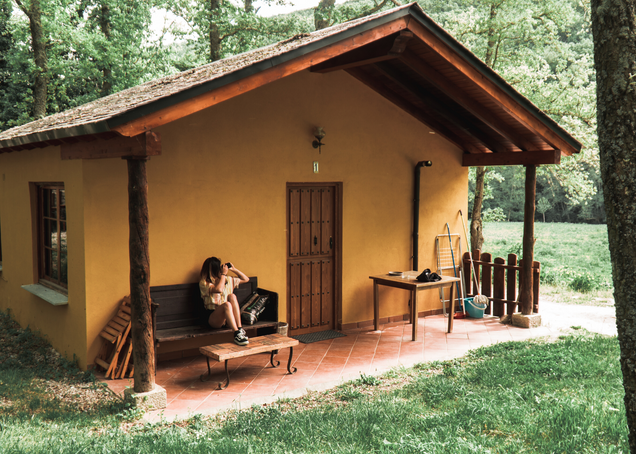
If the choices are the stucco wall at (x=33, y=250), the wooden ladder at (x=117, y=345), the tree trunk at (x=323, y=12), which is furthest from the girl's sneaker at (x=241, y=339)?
the tree trunk at (x=323, y=12)

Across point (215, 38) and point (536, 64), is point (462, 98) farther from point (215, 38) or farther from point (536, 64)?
point (215, 38)

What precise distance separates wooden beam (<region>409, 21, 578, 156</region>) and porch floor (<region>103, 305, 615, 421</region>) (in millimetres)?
3092

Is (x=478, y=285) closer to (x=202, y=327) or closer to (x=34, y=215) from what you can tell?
(x=202, y=327)

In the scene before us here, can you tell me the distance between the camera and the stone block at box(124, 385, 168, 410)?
17.6ft

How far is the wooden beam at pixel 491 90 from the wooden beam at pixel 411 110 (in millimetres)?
1646

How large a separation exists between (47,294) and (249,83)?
14.5 ft

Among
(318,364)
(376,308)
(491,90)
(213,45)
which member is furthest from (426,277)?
(213,45)

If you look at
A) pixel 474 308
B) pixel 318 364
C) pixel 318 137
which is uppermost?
pixel 318 137

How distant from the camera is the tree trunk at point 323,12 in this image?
55.0ft

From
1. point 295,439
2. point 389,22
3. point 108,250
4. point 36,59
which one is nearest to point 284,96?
point 389,22

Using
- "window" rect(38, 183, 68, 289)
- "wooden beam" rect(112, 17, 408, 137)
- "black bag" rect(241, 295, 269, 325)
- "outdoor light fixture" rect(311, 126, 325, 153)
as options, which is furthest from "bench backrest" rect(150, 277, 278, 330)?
"wooden beam" rect(112, 17, 408, 137)

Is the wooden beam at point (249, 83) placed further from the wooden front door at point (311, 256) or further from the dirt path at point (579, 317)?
the dirt path at point (579, 317)

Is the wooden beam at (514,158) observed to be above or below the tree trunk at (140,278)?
above

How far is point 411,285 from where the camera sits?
7992 mm
